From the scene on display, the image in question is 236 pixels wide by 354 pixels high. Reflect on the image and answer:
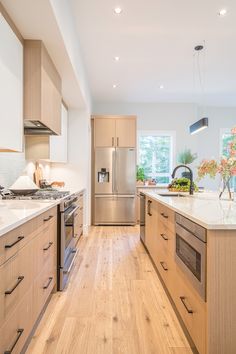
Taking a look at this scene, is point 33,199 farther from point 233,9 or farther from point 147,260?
point 233,9

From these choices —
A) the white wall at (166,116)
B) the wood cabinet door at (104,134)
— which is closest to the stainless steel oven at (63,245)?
the wood cabinet door at (104,134)

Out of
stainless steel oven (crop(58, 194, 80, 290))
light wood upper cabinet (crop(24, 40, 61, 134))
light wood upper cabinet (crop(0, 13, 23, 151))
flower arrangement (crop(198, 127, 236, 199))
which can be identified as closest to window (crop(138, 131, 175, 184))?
flower arrangement (crop(198, 127, 236, 199))

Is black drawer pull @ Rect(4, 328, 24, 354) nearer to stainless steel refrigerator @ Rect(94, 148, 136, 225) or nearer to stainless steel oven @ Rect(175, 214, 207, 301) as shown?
stainless steel oven @ Rect(175, 214, 207, 301)

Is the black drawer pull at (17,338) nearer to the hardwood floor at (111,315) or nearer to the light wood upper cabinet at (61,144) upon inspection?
the hardwood floor at (111,315)

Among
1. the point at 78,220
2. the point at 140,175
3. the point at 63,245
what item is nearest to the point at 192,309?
the point at 63,245

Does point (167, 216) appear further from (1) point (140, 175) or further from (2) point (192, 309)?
(1) point (140, 175)

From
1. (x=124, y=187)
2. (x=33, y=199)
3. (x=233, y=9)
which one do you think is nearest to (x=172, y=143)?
(x=124, y=187)

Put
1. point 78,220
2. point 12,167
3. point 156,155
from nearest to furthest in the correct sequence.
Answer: point 12,167
point 78,220
point 156,155

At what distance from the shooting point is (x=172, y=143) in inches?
263

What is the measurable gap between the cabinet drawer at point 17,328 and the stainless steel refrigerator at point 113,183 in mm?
4041

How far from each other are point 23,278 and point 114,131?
456 centimetres

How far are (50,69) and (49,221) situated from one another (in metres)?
1.59

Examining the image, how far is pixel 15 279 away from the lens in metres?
1.35

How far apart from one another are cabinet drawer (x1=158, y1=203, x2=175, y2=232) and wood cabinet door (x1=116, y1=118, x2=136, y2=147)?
315cm
